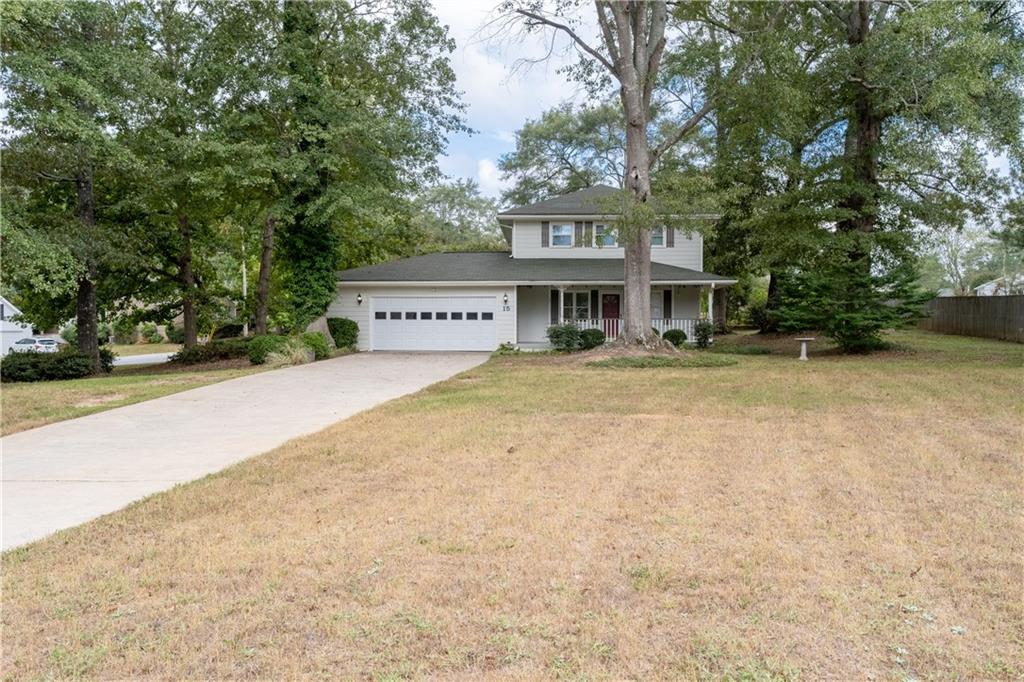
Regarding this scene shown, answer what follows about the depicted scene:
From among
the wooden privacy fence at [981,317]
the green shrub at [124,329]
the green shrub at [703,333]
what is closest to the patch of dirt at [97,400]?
the green shrub at [124,329]

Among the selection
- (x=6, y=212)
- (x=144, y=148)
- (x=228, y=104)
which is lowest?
(x=6, y=212)

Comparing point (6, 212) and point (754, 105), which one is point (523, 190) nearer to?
point (754, 105)

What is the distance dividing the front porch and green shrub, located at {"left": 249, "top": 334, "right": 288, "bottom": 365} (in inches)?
331

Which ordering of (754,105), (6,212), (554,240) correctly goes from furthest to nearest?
(554,240), (754,105), (6,212)

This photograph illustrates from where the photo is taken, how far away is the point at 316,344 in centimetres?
1812

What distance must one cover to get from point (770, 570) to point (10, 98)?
19410 millimetres

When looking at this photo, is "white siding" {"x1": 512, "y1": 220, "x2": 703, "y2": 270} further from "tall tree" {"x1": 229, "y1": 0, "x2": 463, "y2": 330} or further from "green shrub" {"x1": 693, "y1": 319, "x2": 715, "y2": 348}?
"tall tree" {"x1": 229, "y1": 0, "x2": 463, "y2": 330}

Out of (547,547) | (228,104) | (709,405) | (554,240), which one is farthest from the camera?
(554,240)

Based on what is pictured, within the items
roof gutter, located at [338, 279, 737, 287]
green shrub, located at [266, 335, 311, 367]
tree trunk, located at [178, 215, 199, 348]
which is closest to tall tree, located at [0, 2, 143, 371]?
tree trunk, located at [178, 215, 199, 348]

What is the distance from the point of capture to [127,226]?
742 inches

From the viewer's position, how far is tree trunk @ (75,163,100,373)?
16.5 m

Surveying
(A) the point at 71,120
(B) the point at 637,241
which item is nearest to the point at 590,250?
(B) the point at 637,241

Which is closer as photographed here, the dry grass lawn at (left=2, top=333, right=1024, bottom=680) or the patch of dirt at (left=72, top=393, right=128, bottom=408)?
the dry grass lawn at (left=2, top=333, right=1024, bottom=680)

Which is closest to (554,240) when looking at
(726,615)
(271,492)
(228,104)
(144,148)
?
(228,104)
